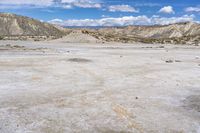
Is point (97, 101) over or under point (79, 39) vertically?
over

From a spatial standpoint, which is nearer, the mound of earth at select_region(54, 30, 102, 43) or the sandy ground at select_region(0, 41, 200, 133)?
the sandy ground at select_region(0, 41, 200, 133)

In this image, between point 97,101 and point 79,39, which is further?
point 79,39

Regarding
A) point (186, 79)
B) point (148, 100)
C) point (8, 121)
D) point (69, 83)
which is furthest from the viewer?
point (186, 79)

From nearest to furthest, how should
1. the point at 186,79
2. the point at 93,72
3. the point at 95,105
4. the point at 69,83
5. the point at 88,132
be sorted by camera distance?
the point at 88,132
the point at 95,105
the point at 69,83
the point at 186,79
the point at 93,72

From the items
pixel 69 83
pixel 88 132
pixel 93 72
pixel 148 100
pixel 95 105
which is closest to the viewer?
pixel 88 132

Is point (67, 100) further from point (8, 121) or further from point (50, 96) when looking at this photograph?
point (8, 121)

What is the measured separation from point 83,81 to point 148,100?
15.4ft

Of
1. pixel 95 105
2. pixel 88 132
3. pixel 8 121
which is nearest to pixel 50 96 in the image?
pixel 95 105

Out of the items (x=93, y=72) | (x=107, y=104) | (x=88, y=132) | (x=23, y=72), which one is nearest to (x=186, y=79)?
(x=93, y=72)

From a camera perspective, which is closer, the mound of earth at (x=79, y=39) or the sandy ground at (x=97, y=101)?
the sandy ground at (x=97, y=101)

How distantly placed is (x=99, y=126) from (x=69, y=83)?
6732mm

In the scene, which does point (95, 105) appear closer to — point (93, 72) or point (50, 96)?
point (50, 96)

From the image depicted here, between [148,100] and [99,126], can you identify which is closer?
[99,126]

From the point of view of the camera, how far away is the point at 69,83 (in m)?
16.3
